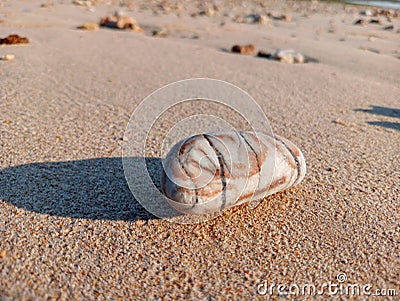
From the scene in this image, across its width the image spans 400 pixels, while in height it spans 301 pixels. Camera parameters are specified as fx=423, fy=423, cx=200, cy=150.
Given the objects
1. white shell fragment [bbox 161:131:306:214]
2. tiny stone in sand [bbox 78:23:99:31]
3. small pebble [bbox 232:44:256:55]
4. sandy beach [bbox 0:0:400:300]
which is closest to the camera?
sandy beach [bbox 0:0:400:300]

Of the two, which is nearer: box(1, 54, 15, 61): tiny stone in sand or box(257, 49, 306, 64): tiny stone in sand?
box(1, 54, 15, 61): tiny stone in sand

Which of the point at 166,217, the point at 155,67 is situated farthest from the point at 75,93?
the point at 166,217

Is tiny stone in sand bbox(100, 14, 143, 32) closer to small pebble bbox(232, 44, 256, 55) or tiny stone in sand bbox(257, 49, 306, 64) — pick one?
small pebble bbox(232, 44, 256, 55)

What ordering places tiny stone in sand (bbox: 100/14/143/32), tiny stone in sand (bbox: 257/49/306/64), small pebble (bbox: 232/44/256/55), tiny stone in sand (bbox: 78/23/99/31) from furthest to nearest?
tiny stone in sand (bbox: 100/14/143/32) < tiny stone in sand (bbox: 78/23/99/31) < small pebble (bbox: 232/44/256/55) < tiny stone in sand (bbox: 257/49/306/64)

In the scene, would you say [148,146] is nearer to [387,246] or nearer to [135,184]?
[135,184]

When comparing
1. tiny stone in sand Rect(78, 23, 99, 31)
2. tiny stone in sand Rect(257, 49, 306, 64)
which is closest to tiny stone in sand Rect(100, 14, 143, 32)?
tiny stone in sand Rect(78, 23, 99, 31)

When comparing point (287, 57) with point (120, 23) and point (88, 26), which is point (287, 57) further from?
point (88, 26)
